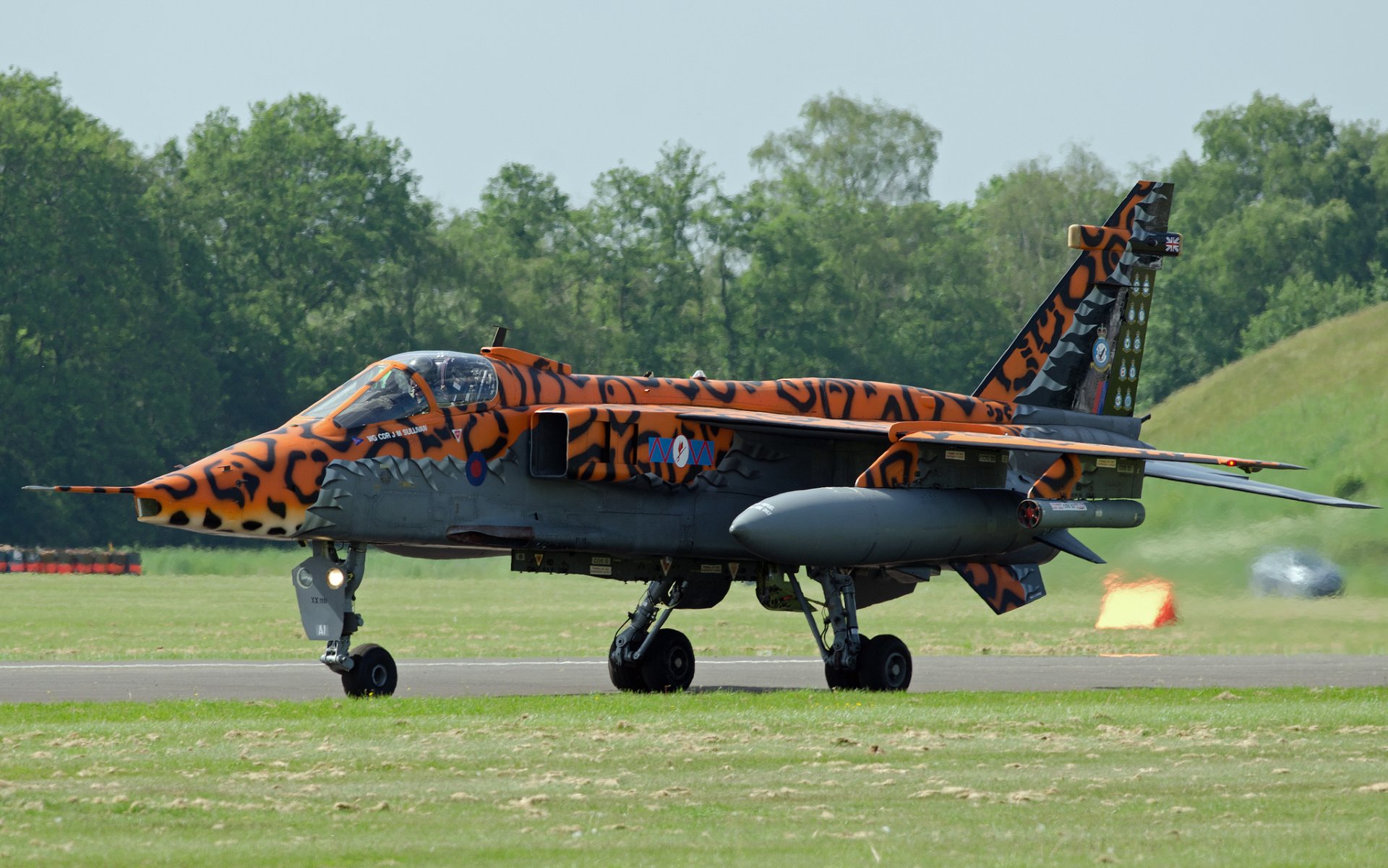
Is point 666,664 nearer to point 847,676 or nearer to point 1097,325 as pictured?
point 847,676

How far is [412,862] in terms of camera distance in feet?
27.5

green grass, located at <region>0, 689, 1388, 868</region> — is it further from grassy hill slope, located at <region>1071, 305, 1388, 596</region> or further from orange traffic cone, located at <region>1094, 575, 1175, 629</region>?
grassy hill slope, located at <region>1071, 305, 1388, 596</region>

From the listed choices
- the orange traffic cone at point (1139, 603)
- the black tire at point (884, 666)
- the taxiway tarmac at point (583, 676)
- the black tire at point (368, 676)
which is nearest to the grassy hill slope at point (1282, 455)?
the orange traffic cone at point (1139, 603)

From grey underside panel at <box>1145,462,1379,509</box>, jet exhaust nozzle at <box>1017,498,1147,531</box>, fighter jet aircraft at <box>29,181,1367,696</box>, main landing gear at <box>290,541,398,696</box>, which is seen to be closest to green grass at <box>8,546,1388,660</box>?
grey underside panel at <box>1145,462,1379,509</box>

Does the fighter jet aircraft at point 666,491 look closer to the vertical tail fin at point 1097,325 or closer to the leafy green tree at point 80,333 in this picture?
the vertical tail fin at point 1097,325

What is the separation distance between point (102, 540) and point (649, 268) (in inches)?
1166

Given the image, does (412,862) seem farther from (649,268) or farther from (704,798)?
(649,268)

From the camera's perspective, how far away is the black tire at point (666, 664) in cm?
1919

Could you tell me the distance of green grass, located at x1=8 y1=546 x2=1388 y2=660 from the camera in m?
23.4

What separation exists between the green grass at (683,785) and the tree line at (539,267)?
185 feet

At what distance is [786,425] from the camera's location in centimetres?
1862

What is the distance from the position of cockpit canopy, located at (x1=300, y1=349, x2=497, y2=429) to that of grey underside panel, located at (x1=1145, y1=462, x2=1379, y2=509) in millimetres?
7287

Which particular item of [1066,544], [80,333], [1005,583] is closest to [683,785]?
[1066,544]

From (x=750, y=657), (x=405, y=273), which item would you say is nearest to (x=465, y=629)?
(x=750, y=657)
